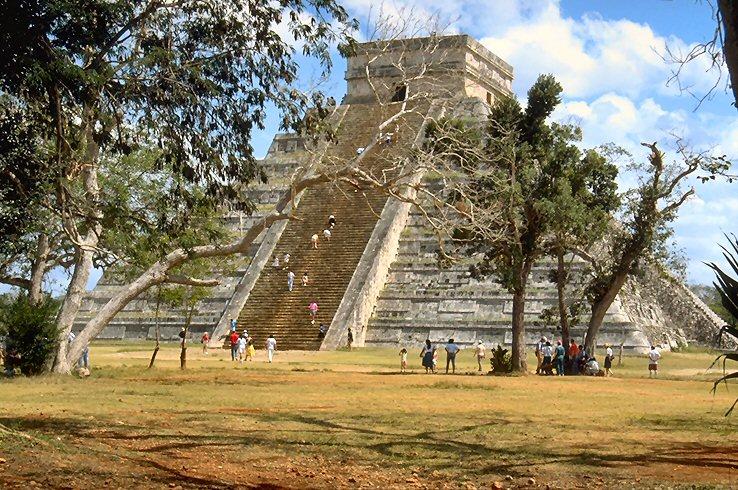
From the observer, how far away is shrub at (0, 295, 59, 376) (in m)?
17.1

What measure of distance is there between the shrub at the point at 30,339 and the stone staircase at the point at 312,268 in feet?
36.1

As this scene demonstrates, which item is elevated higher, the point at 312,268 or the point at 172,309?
the point at 312,268

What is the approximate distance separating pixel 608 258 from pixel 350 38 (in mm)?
14838

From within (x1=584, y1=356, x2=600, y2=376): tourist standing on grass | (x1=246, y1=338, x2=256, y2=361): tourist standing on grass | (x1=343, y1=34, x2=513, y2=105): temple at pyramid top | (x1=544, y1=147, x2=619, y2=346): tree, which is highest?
(x1=343, y1=34, x2=513, y2=105): temple at pyramid top

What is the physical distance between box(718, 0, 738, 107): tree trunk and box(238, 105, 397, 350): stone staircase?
67.2ft

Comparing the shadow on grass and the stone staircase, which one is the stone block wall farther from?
the shadow on grass

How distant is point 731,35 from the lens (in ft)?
20.7

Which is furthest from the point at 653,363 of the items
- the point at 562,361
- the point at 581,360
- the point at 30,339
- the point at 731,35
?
the point at 731,35

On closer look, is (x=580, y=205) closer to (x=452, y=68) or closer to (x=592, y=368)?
(x=592, y=368)

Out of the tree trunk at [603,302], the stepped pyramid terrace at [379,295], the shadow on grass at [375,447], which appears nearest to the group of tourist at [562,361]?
the tree trunk at [603,302]

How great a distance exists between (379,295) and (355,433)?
20.2m

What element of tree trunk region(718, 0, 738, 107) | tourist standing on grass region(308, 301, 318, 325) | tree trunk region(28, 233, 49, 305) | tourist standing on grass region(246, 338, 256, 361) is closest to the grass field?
tree trunk region(28, 233, 49, 305)

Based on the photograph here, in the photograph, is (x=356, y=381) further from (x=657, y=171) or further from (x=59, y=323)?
(x=657, y=171)

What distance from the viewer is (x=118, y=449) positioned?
869 centimetres
